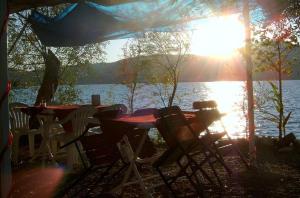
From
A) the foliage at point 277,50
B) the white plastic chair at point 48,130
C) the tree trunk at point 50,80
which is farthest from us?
the tree trunk at point 50,80

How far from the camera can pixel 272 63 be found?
795cm

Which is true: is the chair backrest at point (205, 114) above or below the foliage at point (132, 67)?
below

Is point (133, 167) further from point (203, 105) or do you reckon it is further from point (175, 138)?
point (203, 105)

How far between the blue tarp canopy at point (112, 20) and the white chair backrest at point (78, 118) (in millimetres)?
1043

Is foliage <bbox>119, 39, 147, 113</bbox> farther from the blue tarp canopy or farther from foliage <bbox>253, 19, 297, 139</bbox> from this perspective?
the blue tarp canopy

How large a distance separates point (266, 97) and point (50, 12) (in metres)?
5.06

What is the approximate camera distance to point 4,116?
6.05 feet

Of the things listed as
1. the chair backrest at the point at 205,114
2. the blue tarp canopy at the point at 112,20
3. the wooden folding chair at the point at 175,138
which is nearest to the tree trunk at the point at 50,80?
the blue tarp canopy at the point at 112,20

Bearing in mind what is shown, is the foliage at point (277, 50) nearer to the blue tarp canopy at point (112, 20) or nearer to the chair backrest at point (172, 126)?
the blue tarp canopy at point (112, 20)

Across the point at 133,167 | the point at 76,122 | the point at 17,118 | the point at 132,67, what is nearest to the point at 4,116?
the point at 133,167

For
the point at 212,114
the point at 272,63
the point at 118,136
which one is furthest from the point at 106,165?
the point at 272,63

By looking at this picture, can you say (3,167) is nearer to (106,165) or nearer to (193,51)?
(106,165)

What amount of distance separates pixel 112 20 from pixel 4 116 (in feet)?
12.4

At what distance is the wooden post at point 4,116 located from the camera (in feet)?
5.88
